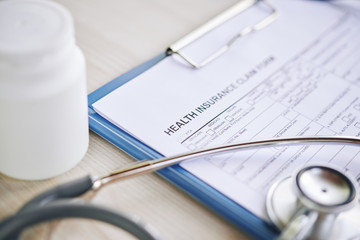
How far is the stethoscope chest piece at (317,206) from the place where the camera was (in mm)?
368

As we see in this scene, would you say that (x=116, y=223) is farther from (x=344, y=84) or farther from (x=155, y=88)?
(x=344, y=84)

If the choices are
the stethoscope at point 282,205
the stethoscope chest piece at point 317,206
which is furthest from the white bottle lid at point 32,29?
the stethoscope chest piece at point 317,206

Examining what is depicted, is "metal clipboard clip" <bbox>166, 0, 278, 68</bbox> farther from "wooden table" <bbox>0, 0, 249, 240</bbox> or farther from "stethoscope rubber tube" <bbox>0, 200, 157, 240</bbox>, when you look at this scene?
"stethoscope rubber tube" <bbox>0, 200, 157, 240</bbox>

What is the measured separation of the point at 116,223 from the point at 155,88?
23 centimetres

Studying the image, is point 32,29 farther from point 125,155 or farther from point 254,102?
point 254,102

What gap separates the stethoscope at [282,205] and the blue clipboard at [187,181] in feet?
0.04

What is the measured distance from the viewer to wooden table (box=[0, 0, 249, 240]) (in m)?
0.42

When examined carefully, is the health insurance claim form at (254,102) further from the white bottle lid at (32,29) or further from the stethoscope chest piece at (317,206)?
the white bottle lid at (32,29)

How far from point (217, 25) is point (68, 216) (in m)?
0.42

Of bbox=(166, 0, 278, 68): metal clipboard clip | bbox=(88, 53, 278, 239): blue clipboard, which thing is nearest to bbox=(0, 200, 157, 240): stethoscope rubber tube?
bbox=(88, 53, 278, 239): blue clipboard

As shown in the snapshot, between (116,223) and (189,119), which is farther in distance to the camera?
(189,119)

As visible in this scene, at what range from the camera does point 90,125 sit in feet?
1.63

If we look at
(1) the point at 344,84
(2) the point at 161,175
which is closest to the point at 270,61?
(1) the point at 344,84

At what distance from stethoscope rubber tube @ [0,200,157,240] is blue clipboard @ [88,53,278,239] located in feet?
0.34
